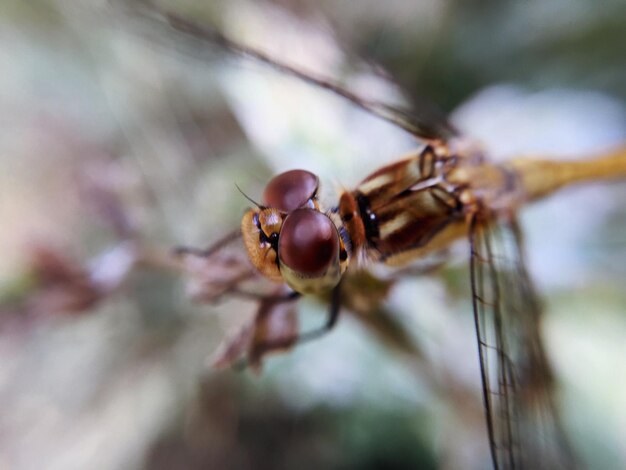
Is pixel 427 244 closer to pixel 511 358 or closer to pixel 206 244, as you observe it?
pixel 511 358

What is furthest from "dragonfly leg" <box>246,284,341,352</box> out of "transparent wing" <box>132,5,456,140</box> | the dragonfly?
"transparent wing" <box>132,5,456,140</box>

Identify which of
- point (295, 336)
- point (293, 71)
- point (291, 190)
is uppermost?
point (293, 71)

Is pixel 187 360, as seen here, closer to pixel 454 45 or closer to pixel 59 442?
pixel 59 442

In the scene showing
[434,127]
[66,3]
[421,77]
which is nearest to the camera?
[434,127]

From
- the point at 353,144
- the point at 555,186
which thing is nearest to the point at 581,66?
the point at 555,186

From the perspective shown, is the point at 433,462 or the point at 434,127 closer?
the point at 434,127

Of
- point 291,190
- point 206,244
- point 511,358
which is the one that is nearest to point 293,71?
point 291,190
